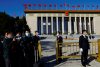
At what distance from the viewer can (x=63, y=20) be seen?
83000mm

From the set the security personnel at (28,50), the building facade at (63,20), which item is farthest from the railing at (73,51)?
the building facade at (63,20)

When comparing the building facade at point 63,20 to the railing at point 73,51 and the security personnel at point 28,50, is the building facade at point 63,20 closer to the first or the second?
the railing at point 73,51

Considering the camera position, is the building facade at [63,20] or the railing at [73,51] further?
the building facade at [63,20]

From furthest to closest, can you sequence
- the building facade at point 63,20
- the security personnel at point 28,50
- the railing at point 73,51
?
the building facade at point 63,20 → the railing at point 73,51 → the security personnel at point 28,50

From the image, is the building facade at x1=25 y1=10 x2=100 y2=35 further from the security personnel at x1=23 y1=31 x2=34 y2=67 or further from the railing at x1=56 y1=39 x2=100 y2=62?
the security personnel at x1=23 y1=31 x2=34 y2=67

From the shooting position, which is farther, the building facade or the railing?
the building facade

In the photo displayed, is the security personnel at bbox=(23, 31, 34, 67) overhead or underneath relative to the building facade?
underneath

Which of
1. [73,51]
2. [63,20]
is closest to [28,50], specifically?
[73,51]

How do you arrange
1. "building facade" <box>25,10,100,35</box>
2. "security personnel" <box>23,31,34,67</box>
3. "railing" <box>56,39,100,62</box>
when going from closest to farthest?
"security personnel" <box>23,31,34,67</box> < "railing" <box>56,39,100,62</box> < "building facade" <box>25,10,100,35</box>

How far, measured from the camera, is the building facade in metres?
78.6

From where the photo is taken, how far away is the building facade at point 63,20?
78.6 meters

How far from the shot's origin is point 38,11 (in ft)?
258

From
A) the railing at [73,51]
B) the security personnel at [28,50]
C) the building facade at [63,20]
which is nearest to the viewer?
the security personnel at [28,50]

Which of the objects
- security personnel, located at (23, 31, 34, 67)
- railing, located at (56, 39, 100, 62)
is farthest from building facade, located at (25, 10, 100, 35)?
security personnel, located at (23, 31, 34, 67)
